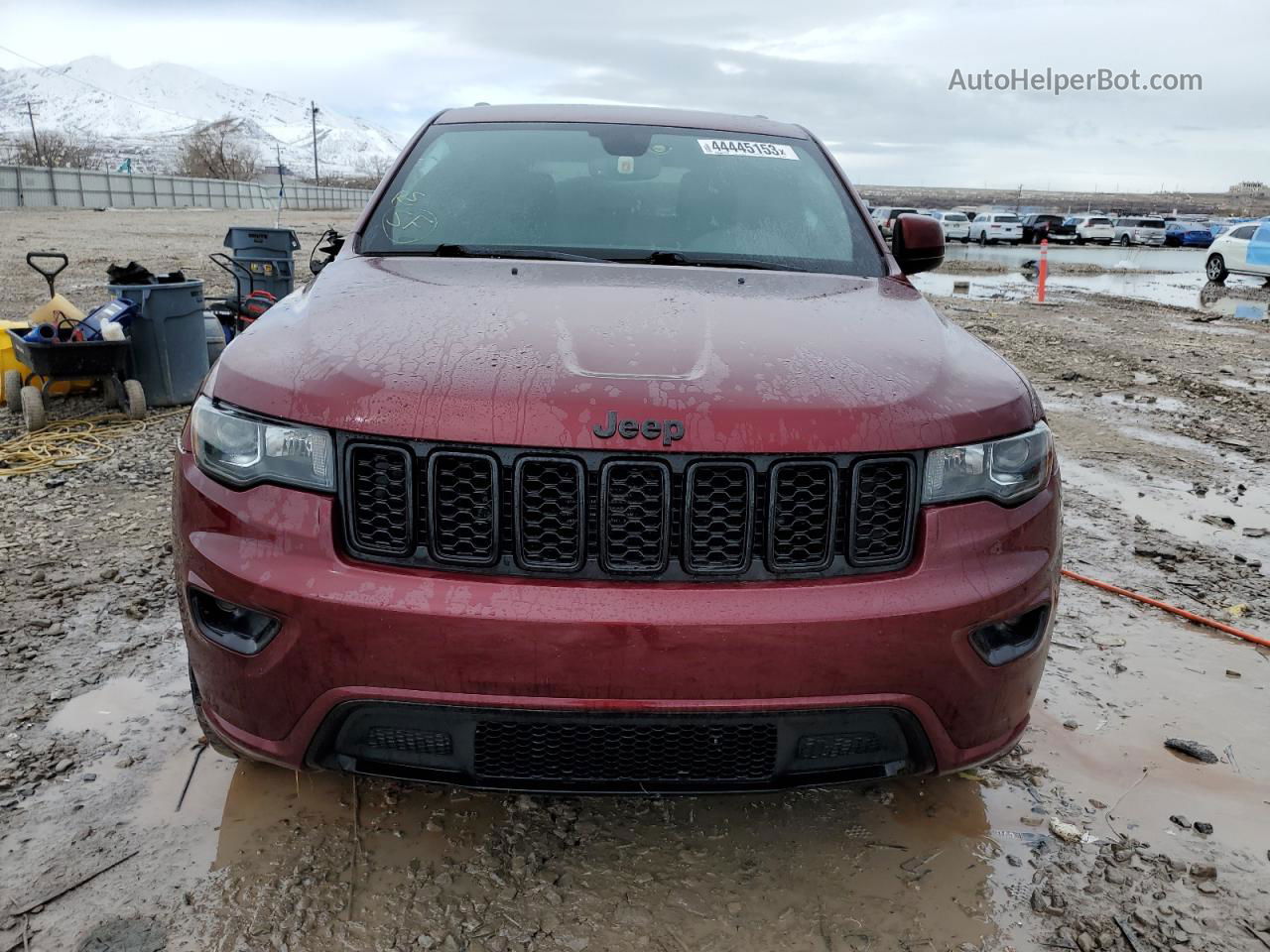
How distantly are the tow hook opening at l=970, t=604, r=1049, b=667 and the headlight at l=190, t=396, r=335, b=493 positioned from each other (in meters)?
1.32

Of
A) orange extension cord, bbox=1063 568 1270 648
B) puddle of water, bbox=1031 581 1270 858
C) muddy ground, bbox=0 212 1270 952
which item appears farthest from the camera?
orange extension cord, bbox=1063 568 1270 648

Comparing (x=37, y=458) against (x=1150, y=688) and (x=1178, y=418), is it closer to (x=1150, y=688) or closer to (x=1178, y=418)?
(x=1150, y=688)

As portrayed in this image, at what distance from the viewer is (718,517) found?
1.89 m

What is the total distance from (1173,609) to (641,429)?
2.98m

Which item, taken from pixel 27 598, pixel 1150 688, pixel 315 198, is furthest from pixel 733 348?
pixel 315 198

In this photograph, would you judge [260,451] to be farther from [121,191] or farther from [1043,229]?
[121,191]

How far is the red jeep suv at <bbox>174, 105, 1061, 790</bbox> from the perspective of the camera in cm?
184

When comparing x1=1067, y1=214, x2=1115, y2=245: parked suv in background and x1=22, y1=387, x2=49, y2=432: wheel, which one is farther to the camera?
x1=1067, y1=214, x2=1115, y2=245: parked suv in background

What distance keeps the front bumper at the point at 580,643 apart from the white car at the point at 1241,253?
2237 cm

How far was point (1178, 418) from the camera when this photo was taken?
7.40m

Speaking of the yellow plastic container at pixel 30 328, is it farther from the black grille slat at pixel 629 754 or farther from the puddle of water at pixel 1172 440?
the puddle of water at pixel 1172 440

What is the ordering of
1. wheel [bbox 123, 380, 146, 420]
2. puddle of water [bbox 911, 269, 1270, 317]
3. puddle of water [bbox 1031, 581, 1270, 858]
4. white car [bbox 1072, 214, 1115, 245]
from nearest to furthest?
puddle of water [bbox 1031, 581, 1270, 858], wheel [bbox 123, 380, 146, 420], puddle of water [bbox 911, 269, 1270, 317], white car [bbox 1072, 214, 1115, 245]

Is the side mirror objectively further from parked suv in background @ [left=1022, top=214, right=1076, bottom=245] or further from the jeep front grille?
parked suv in background @ [left=1022, top=214, right=1076, bottom=245]

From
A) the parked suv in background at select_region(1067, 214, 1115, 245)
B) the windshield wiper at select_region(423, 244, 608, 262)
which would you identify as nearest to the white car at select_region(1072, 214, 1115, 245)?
the parked suv in background at select_region(1067, 214, 1115, 245)
